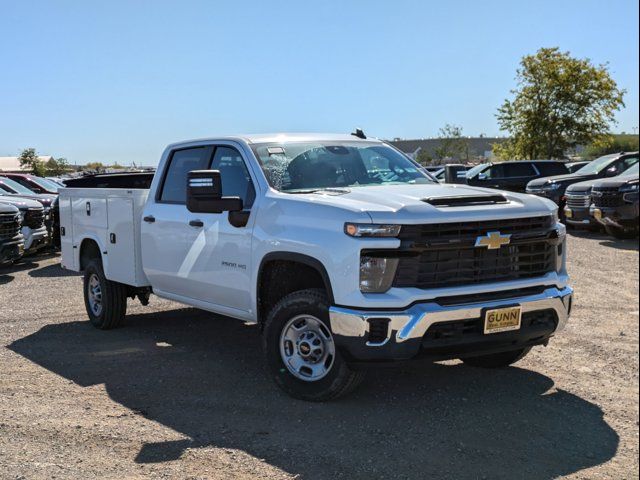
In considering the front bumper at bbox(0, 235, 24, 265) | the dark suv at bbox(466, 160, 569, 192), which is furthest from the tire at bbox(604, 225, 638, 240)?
the front bumper at bbox(0, 235, 24, 265)

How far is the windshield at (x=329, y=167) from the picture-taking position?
230 inches

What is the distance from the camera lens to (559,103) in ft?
132

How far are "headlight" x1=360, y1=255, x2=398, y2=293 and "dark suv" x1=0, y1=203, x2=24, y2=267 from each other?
9.38 m

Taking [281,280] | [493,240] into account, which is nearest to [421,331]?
[493,240]

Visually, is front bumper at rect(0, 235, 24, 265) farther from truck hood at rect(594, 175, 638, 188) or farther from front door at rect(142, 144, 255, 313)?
truck hood at rect(594, 175, 638, 188)

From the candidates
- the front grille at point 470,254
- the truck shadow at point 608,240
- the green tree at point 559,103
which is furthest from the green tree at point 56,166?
the front grille at point 470,254

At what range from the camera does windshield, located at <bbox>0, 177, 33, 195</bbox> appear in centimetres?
1681

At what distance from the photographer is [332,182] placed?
236 inches

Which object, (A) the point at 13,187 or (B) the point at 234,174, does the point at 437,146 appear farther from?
(B) the point at 234,174

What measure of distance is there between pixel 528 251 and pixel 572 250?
9.64 metres

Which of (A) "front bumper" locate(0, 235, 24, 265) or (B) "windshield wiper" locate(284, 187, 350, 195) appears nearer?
(B) "windshield wiper" locate(284, 187, 350, 195)

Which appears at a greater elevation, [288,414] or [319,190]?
[319,190]

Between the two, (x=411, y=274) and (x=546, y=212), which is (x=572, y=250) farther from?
(x=411, y=274)

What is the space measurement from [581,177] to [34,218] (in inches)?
556
